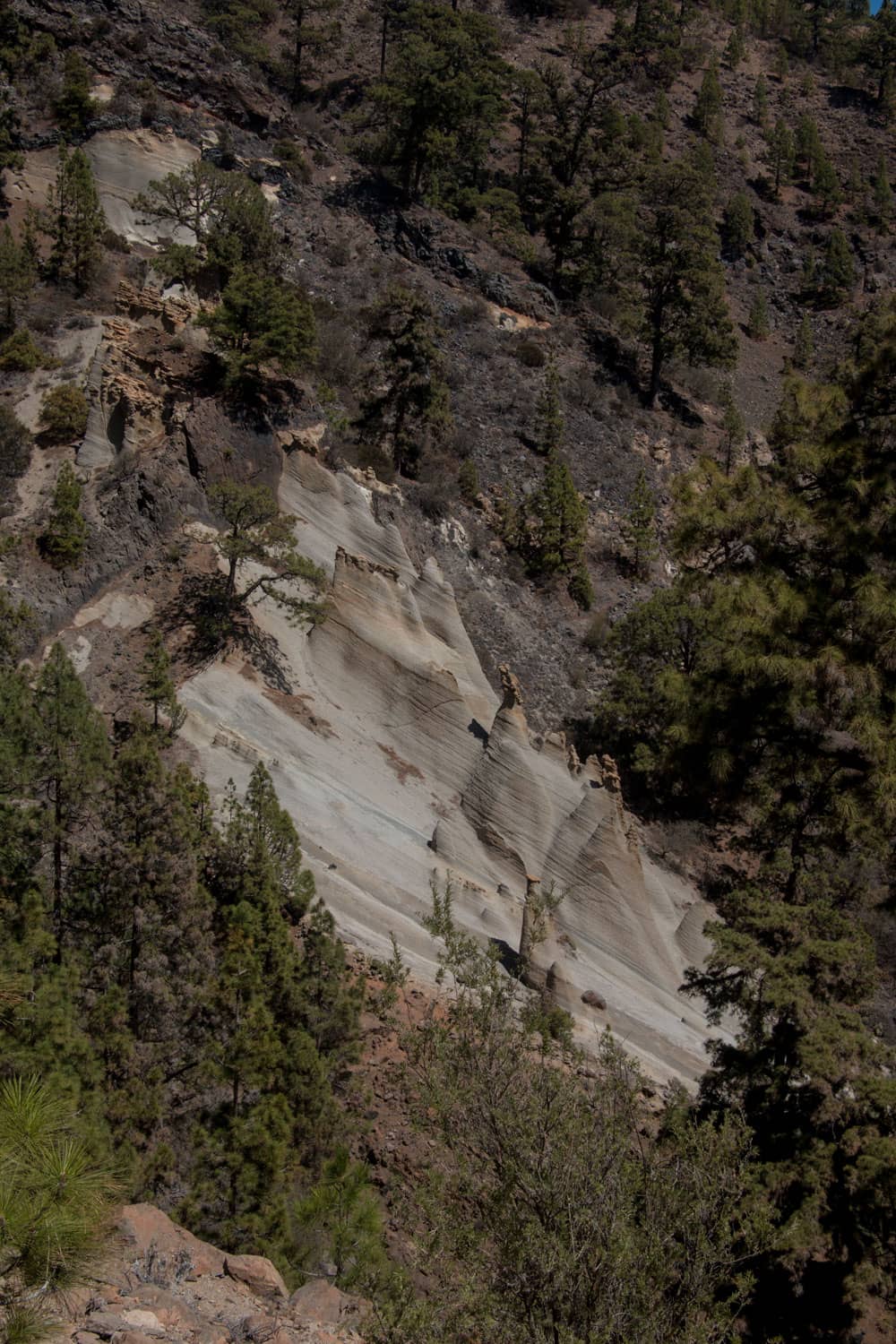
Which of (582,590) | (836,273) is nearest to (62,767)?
(582,590)

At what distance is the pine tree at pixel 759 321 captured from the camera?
56.2 m

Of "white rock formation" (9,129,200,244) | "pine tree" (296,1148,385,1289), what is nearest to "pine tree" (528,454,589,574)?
"white rock formation" (9,129,200,244)

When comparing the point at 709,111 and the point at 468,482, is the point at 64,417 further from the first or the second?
the point at 709,111

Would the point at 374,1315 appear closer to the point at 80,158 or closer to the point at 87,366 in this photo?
the point at 87,366

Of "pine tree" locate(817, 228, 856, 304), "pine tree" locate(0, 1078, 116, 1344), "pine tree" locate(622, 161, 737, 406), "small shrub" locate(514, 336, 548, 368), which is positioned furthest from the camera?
"pine tree" locate(817, 228, 856, 304)

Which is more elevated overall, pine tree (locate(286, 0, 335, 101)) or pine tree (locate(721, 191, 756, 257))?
pine tree (locate(721, 191, 756, 257))

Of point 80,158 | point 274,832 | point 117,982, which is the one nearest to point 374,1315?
point 117,982

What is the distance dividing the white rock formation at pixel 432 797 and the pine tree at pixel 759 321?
133 ft

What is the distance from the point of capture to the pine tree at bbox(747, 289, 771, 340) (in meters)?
56.2

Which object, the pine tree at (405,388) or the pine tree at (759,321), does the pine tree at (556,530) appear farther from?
the pine tree at (759,321)

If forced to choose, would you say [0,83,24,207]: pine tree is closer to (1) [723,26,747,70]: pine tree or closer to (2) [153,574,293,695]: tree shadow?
(2) [153,574,293,695]: tree shadow

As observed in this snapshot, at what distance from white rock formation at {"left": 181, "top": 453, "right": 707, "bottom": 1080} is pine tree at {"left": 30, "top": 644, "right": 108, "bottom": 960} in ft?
15.9

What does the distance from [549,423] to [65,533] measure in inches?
824

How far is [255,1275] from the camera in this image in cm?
738
